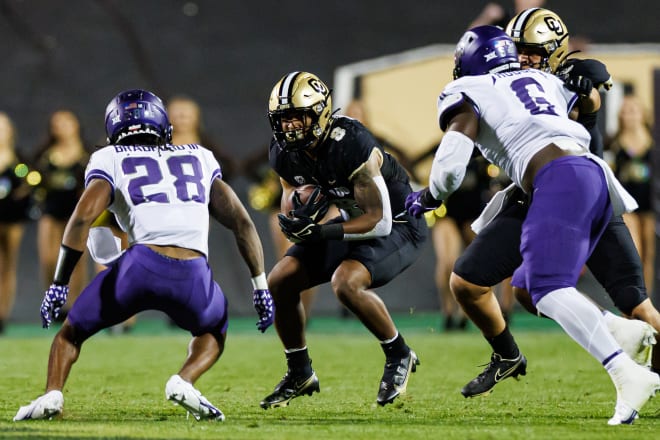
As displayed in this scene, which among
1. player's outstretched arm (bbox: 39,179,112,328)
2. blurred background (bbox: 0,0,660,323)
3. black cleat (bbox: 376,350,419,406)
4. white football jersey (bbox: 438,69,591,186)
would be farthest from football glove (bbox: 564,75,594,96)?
blurred background (bbox: 0,0,660,323)

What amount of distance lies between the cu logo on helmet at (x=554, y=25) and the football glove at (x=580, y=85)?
0.49m

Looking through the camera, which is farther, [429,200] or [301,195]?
[301,195]

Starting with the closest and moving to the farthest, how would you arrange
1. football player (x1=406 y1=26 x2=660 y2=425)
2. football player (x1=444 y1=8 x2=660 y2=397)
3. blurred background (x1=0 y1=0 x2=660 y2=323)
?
football player (x1=406 y1=26 x2=660 y2=425) → football player (x1=444 y1=8 x2=660 y2=397) → blurred background (x1=0 y1=0 x2=660 y2=323)

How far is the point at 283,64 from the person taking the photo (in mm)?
12039

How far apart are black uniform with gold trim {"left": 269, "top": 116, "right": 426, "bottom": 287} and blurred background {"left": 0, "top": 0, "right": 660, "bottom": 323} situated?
5.87 m

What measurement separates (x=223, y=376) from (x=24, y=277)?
518 centimetres

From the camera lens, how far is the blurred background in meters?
11.9

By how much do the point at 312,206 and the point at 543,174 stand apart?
4.36 ft

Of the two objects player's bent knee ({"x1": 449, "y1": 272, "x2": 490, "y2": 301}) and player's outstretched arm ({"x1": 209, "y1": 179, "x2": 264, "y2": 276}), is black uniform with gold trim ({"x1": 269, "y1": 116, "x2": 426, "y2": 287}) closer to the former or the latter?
player's bent knee ({"x1": 449, "y1": 272, "x2": 490, "y2": 301})

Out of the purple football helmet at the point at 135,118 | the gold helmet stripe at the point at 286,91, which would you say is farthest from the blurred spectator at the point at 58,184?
the purple football helmet at the point at 135,118

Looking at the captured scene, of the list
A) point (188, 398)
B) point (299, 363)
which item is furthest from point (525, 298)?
point (188, 398)

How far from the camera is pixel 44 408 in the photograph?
468cm

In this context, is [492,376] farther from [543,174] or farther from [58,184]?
[58,184]

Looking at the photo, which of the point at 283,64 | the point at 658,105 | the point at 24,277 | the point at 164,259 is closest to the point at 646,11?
the point at 658,105
